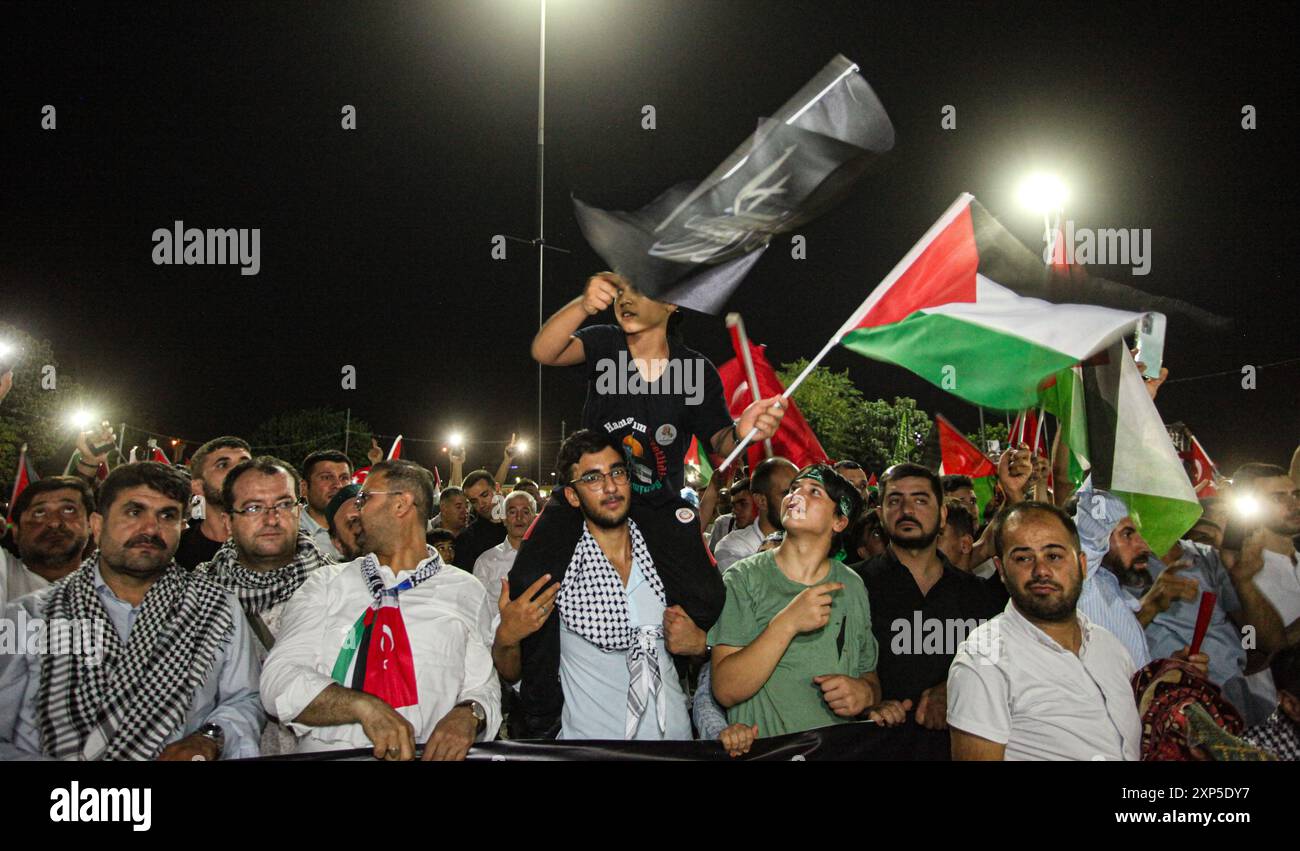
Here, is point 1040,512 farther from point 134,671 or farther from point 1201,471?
point 1201,471

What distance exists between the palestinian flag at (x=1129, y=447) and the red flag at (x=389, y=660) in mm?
3621

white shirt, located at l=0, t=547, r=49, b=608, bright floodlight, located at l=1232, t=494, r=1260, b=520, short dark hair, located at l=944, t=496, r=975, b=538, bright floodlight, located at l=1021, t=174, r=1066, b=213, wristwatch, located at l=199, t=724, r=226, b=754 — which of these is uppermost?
bright floodlight, located at l=1021, t=174, r=1066, b=213

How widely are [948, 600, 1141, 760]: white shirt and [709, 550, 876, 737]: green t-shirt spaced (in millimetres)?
640

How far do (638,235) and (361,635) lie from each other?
2.32 metres

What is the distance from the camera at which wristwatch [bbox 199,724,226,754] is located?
12.6 feet

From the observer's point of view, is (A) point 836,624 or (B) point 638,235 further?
(B) point 638,235

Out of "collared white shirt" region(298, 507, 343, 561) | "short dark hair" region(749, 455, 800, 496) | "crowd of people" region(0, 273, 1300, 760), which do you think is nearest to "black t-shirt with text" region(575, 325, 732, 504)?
"crowd of people" region(0, 273, 1300, 760)

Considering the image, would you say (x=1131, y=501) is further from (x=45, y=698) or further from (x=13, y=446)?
(x=13, y=446)

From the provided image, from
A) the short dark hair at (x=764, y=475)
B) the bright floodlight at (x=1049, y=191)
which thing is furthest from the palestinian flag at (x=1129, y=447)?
the bright floodlight at (x=1049, y=191)

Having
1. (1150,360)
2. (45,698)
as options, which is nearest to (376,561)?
(45,698)

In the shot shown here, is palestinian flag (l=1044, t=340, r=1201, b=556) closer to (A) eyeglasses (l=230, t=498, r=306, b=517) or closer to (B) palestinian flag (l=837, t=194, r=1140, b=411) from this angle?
(B) palestinian flag (l=837, t=194, r=1140, b=411)

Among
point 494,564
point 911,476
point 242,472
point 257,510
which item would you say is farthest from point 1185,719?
point 494,564

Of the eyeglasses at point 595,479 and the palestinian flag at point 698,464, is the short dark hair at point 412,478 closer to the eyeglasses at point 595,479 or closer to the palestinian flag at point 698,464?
the eyeglasses at point 595,479

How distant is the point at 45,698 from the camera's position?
147 inches
